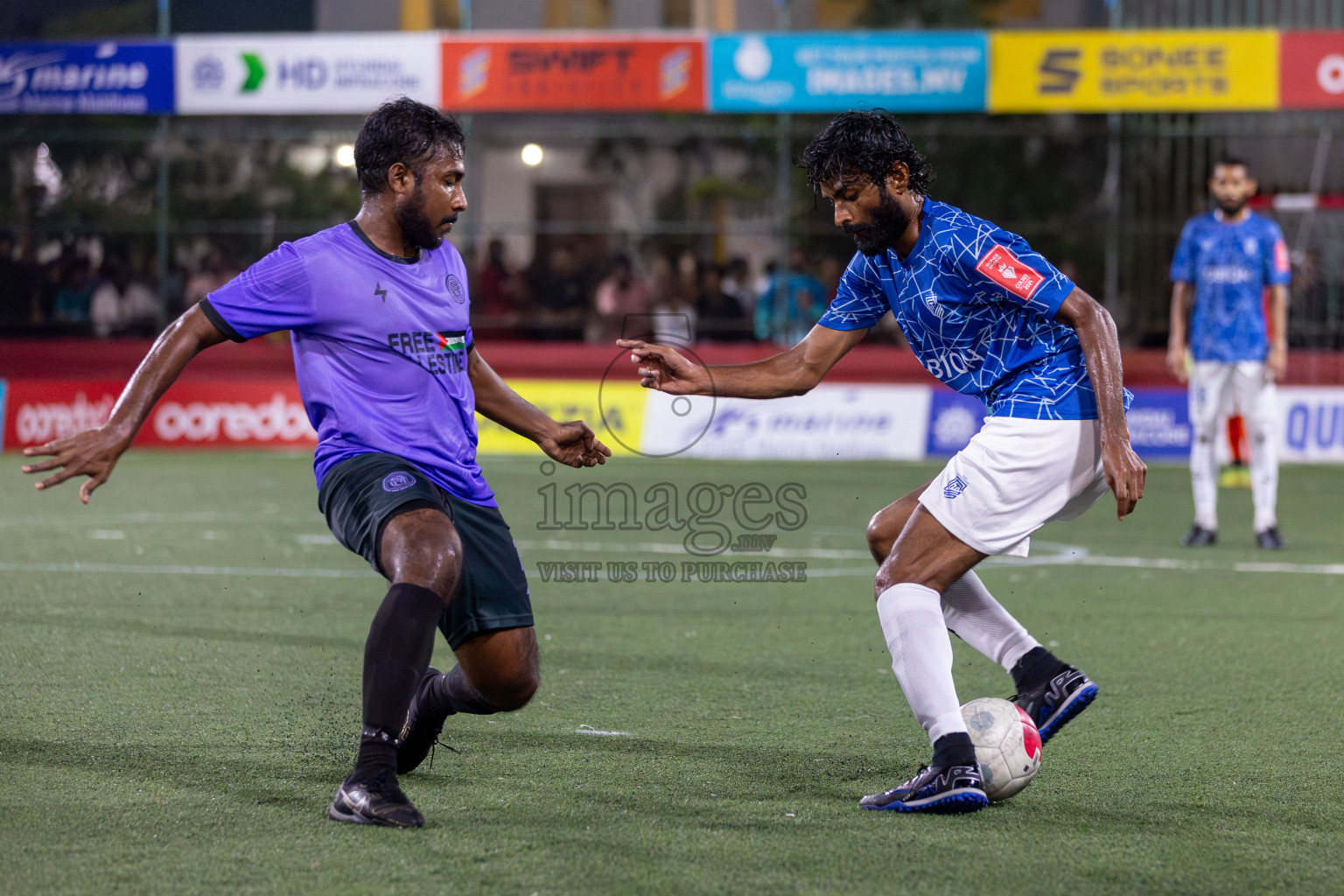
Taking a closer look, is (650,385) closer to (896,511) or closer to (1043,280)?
(896,511)

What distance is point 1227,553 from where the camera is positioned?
9844 mm

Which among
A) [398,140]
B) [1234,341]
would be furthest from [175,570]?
[1234,341]

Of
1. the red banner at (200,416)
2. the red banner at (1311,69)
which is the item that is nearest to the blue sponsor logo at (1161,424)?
the red banner at (1311,69)

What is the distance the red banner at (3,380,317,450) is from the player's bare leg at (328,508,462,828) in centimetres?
1355

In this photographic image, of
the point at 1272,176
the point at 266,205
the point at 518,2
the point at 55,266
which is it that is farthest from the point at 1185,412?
the point at 55,266

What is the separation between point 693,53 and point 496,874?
53.2 ft

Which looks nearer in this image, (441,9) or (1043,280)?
(1043,280)

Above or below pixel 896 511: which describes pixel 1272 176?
above

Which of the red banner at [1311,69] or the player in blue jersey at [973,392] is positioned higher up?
the red banner at [1311,69]

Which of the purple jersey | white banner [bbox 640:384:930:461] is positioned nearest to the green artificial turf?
the purple jersey

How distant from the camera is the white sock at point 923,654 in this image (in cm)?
425

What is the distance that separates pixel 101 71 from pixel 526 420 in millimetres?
16462

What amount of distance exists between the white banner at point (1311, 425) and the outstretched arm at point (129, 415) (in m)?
14.6

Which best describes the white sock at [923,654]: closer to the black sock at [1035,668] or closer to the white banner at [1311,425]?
the black sock at [1035,668]
